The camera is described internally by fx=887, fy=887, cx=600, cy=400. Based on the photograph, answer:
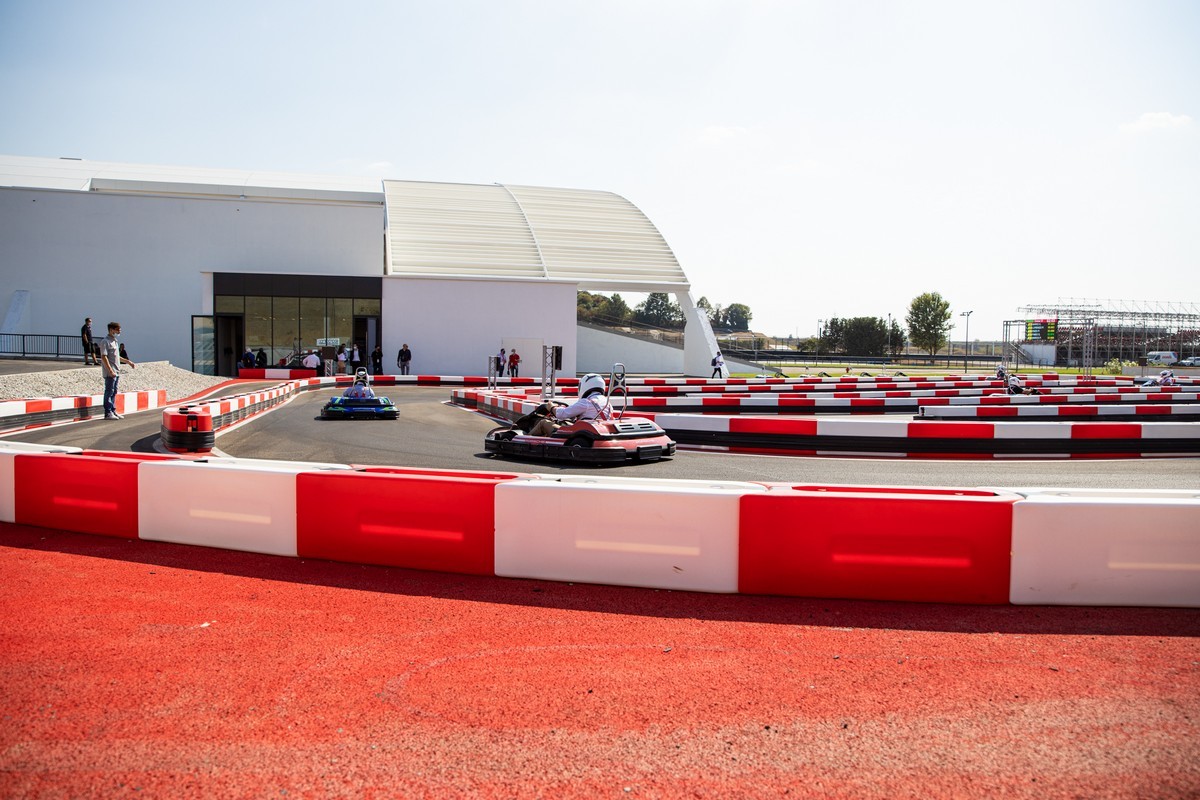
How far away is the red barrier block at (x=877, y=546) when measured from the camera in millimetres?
4551

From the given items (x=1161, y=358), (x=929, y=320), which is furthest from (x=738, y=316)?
(x=1161, y=358)

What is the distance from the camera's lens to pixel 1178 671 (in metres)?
3.59

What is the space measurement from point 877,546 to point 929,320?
284ft

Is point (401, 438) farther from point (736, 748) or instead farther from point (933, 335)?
point (933, 335)

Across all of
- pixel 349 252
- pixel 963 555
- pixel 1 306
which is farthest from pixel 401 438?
pixel 1 306

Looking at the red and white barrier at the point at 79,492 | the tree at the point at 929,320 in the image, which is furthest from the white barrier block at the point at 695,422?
the tree at the point at 929,320

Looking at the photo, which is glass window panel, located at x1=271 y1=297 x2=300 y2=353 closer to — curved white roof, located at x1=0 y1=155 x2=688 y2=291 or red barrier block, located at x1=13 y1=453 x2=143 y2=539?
curved white roof, located at x1=0 y1=155 x2=688 y2=291

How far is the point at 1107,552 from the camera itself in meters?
4.46

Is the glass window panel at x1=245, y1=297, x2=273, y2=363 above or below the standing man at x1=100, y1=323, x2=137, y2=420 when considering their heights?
above

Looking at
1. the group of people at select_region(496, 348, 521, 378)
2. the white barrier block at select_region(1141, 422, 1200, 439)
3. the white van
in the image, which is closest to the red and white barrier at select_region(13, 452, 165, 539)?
the white barrier block at select_region(1141, 422, 1200, 439)

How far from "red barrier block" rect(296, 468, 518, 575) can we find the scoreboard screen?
2332 inches

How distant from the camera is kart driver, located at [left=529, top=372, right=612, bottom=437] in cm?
1088

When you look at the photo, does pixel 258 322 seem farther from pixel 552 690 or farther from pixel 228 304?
pixel 552 690

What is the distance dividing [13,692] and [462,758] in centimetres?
178
